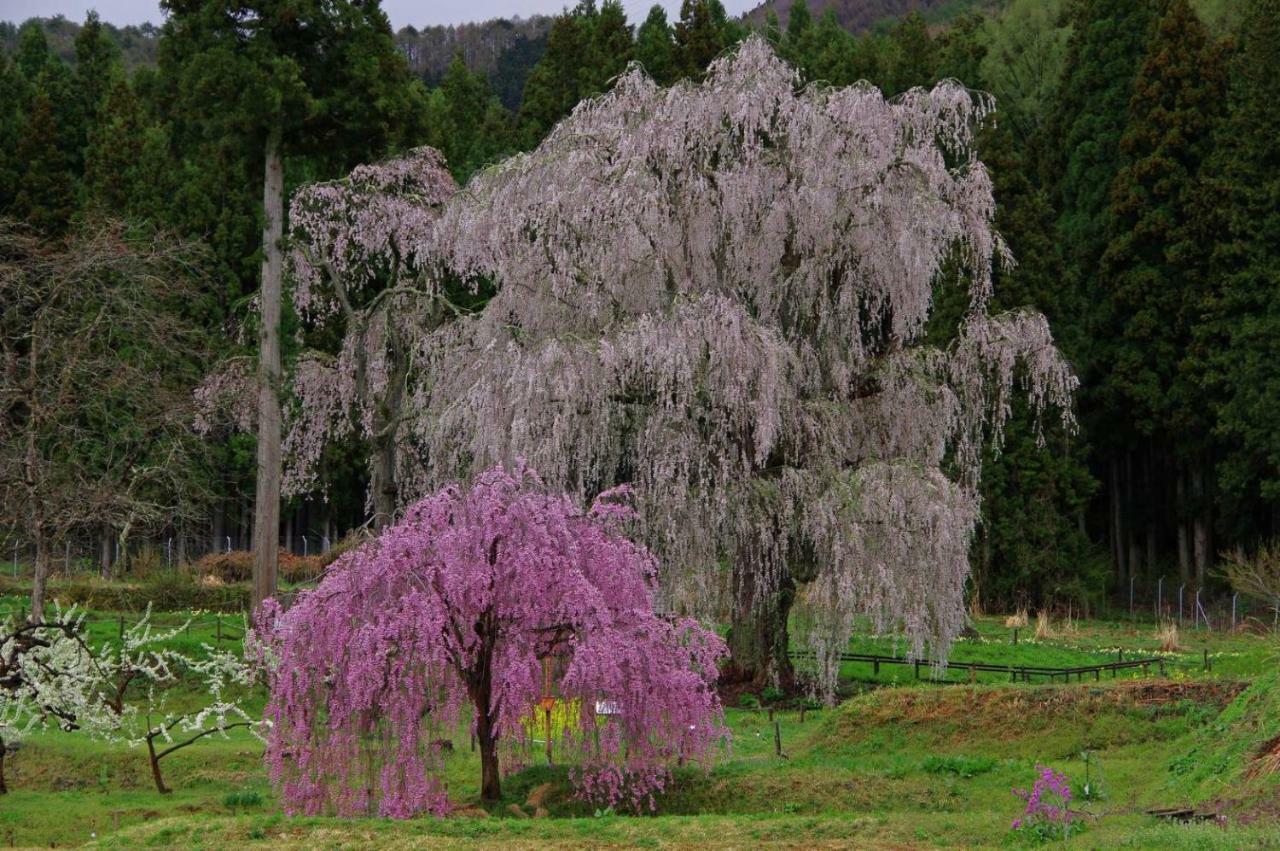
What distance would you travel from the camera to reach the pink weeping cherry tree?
618 inches

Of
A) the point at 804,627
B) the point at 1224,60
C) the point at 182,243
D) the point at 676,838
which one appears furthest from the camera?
the point at 1224,60

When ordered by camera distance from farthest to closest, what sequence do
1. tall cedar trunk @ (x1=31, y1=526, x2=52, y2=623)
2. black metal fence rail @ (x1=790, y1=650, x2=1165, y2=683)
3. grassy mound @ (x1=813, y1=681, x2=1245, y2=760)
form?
black metal fence rail @ (x1=790, y1=650, x2=1165, y2=683) → tall cedar trunk @ (x1=31, y1=526, x2=52, y2=623) → grassy mound @ (x1=813, y1=681, x2=1245, y2=760)

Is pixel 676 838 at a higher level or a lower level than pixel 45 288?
lower

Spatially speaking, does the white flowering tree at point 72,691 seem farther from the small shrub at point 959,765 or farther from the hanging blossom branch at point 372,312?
the small shrub at point 959,765

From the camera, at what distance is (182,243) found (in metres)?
25.5

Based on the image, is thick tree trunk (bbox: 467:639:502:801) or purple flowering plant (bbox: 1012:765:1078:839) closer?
purple flowering plant (bbox: 1012:765:1078:839)

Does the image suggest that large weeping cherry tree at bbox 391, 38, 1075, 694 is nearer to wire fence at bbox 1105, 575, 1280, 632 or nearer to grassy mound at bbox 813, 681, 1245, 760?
grassy mound at bbox 813, 681, 1245, 760

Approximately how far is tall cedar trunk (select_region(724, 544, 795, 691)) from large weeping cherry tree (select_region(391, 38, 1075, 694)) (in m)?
0.05

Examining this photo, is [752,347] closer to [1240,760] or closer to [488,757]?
[488,757]

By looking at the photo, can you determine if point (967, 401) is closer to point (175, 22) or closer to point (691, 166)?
point (691, 166)

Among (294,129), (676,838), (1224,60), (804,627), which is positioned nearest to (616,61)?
(1224,60)

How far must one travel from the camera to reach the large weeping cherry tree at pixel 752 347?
2139cm

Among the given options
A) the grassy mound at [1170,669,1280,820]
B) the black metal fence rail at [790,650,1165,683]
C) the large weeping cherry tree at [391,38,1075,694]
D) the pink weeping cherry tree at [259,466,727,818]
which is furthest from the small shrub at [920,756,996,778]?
the black metal fence rail at [790,650,1165,683]

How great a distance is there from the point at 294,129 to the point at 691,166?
9256 millimetres
